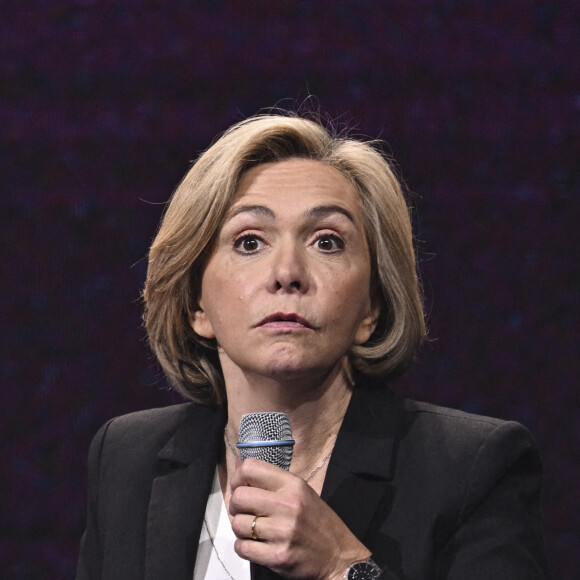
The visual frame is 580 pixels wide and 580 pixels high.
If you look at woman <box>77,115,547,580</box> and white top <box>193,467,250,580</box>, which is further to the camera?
white top <box>193,467,250,580</box>

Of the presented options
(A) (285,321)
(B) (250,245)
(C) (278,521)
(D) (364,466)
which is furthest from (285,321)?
(C) (278,521)

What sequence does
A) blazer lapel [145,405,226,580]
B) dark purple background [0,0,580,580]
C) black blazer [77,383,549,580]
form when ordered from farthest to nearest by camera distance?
1. dark purple background [0,0,580,580]
2. blazer lapel [145,405,226,580]
3. black blazer [77,383,549,580]

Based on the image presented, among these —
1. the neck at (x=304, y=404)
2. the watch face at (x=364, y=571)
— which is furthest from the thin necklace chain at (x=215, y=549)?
the watch face at (x=364, y=571)

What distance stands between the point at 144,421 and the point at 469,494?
78 centimetres

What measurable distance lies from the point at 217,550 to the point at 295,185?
70 cm

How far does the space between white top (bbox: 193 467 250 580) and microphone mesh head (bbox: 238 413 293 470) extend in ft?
1.50

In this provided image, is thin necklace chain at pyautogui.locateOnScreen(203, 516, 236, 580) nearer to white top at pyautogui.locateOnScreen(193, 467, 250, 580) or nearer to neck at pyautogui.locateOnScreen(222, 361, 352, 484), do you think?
white top at pyautogui.locateOnScreen(193, 467, 250, 580)

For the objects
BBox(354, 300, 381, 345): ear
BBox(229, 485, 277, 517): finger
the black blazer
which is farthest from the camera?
BBox(354, 300, 381, 345): ear

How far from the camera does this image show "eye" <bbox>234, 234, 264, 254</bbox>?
205cm

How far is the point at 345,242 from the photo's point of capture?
2074 mm

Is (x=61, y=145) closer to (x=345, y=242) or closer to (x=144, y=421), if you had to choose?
(x=144, y=421)

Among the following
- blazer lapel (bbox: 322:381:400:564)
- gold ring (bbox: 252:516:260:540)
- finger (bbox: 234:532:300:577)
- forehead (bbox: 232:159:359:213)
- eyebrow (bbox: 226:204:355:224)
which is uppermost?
forehead (bbox: 232:159:359:213)

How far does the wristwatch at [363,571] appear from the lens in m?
1.70

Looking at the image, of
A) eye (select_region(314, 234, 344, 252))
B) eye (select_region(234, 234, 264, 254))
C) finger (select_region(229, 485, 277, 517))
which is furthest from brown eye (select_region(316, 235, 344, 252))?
finger (select_region(229, 485, 277, 517))
